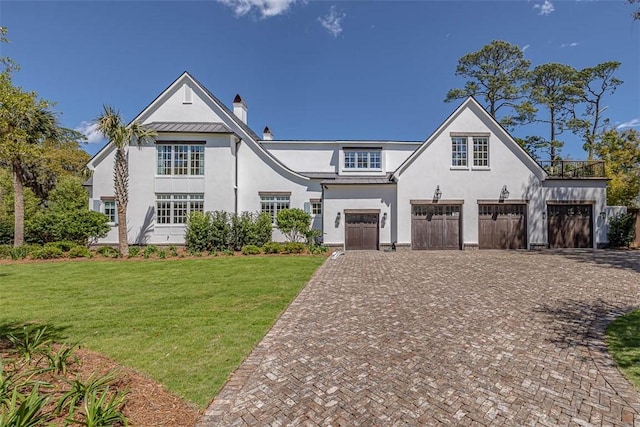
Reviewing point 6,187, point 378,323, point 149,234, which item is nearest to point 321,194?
point 149,234

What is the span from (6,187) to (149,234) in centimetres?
1473

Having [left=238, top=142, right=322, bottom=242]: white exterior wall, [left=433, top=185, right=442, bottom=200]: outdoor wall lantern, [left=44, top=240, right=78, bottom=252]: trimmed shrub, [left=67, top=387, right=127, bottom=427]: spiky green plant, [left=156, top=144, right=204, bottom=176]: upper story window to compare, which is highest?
[left=156, top=144, right=204, bottom=176]: upper story window

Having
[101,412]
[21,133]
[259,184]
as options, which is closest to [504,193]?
[259,184]

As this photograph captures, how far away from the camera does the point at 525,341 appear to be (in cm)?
495

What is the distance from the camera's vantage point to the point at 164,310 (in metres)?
6.61

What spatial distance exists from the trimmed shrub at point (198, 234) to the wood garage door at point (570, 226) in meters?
20.2

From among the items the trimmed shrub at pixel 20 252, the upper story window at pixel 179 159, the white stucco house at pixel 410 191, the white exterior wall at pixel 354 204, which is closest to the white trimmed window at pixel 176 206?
the white stucco house at pixel 410 191

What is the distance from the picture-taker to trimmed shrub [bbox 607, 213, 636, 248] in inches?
694

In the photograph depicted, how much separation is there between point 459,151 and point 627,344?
15.1 metres

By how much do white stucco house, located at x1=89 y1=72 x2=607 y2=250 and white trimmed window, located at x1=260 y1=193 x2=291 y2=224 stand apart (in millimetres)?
1487

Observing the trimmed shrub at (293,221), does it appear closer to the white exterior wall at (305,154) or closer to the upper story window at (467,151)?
the white exterior wall at (305,154)

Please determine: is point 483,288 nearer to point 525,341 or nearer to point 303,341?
point 525,341

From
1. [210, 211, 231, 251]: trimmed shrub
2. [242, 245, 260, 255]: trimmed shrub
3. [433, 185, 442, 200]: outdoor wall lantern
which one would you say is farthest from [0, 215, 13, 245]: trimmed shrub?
[433, 185, 442, 200]: outdoor wall lantern

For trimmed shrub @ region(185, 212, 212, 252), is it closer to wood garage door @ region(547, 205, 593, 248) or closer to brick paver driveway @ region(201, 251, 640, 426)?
brick paver driveway @ region(201, 251, 640, 426)
